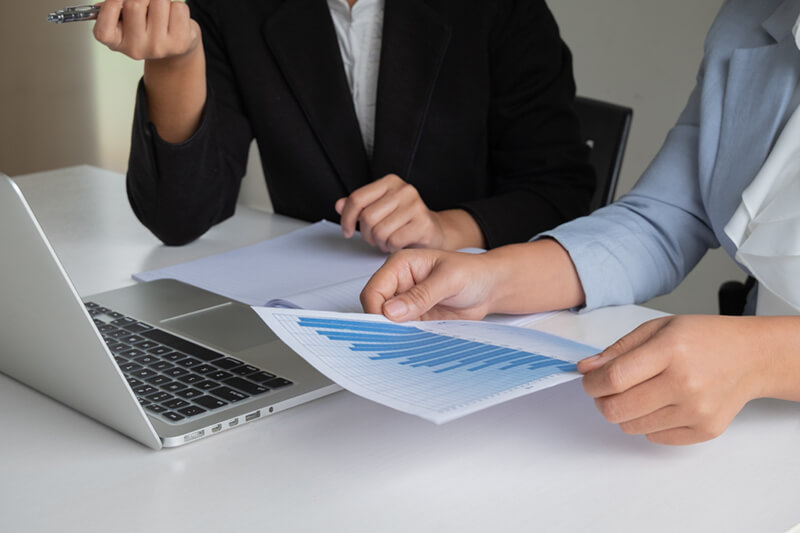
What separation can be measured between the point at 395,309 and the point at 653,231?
1.20 ft

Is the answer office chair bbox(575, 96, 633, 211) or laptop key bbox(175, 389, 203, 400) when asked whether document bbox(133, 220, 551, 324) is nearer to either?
laptop key bbox(175, 389, 203, 400)

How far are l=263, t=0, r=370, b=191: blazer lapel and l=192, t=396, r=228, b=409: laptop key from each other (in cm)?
73

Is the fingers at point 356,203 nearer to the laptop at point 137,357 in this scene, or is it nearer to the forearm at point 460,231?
the forearm at point 460,231

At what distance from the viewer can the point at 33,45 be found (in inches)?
163

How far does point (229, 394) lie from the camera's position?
0.67 meters

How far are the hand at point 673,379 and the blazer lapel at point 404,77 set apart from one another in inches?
29.7

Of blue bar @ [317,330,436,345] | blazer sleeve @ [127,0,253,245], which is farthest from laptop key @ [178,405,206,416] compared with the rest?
blazer sleeve @ [127,0,253,245]

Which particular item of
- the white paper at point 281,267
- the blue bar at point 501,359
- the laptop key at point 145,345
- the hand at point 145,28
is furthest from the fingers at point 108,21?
the blue bar at point 501,359

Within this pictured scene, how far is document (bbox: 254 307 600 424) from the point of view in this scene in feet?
1.83

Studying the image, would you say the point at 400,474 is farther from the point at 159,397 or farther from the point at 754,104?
the point at 754,104

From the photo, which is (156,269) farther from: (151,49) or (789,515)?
(789,515)

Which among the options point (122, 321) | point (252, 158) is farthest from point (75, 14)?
point (252, 158)

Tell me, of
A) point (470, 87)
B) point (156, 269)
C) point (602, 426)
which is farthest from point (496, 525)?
point (470, 87)

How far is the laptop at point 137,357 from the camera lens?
0.56 metres
